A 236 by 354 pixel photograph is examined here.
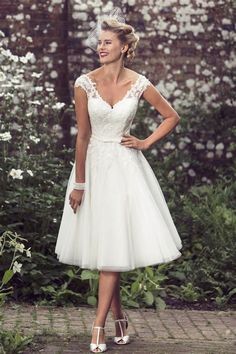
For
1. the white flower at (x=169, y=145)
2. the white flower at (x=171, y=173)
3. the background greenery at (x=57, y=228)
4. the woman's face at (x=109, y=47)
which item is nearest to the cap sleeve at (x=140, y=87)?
the woman's face at (x=109, y=47)

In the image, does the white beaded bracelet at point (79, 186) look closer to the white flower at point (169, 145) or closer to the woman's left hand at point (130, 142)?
the woman's left hand at point (130, 142)

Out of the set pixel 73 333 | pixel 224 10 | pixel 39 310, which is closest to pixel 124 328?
pixel 73 333

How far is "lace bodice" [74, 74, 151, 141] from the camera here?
575 cm

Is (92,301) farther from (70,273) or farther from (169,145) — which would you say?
(169,145)

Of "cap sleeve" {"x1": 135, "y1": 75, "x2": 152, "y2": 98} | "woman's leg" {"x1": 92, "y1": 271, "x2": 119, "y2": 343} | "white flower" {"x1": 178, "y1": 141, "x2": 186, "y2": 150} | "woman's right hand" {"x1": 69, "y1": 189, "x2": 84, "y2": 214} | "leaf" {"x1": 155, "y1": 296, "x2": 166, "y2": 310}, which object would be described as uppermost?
"cap sleeve" {"x1": 135, "y1": 75, "x2": 152, "y2": 98}

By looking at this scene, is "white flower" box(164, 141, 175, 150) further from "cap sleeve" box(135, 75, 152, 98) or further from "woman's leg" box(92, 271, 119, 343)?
"woman's leg" box(92, 271, 119, 343)

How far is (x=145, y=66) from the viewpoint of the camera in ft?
35.8

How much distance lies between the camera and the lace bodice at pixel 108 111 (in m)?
5.75

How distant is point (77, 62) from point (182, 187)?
1717 mm

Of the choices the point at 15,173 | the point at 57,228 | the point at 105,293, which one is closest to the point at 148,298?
the point at 57,228

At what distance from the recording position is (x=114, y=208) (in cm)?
574

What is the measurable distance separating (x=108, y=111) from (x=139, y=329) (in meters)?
1.56

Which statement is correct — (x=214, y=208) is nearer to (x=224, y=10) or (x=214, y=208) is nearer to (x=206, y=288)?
(x=206, y=288)

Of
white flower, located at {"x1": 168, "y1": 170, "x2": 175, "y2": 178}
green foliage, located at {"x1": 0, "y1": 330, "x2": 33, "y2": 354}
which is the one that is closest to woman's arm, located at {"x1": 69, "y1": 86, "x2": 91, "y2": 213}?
green foliage, located at {"x1": 0, "y1": 330, "x2": 33, "y2": 354}
